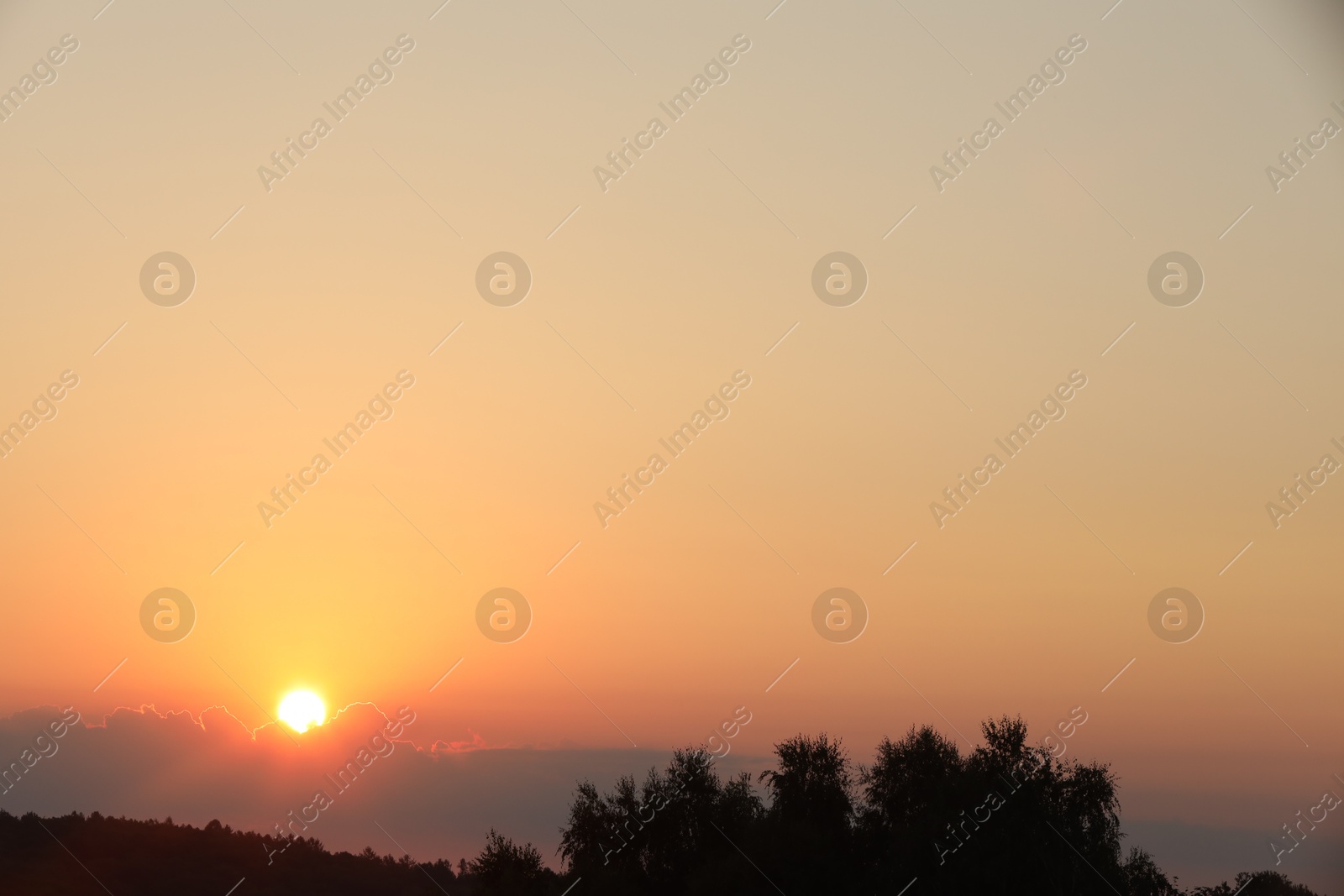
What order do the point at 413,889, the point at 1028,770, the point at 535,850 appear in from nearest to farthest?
the point at 1028,770
the point at 535,850
the point at 413,889

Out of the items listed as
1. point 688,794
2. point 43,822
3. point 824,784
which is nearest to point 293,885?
point 43,822

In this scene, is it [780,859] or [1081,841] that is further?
[780,859]

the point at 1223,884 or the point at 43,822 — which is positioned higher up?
the point at 43,822

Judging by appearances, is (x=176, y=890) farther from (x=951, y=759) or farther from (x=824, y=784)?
(x=951, y=759)

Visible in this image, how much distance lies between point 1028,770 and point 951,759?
5.51m

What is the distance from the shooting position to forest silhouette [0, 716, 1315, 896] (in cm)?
5550

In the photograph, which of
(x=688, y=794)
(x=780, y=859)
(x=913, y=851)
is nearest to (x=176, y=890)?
(x=688, y=794)

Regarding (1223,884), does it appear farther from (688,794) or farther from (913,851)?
(688,794)

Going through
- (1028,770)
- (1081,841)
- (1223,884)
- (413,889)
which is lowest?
(1223,884)

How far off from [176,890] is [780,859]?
4532cm

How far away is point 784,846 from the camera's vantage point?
206 feet

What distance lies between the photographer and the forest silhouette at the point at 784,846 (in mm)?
55500

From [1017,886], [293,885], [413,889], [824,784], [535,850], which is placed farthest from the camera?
[413,889]

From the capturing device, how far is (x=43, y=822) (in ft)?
268
